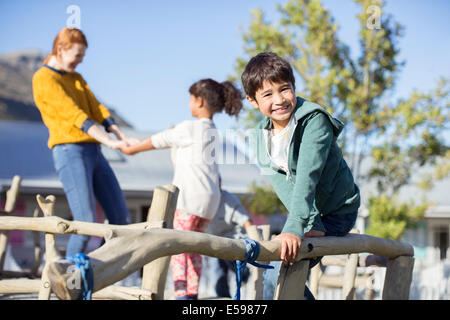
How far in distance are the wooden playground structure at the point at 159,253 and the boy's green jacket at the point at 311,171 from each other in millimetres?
152

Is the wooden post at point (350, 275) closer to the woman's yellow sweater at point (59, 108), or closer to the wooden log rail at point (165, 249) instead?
the wooden log rail at point (165, 249)

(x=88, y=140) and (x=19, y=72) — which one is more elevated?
(x=19, y=72)

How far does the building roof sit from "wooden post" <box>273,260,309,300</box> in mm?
10077

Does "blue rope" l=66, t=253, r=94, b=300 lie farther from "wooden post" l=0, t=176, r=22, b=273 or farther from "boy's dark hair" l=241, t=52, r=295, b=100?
"wooden post" l=0, t=176, r=22, b=273

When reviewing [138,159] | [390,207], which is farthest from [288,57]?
[138,159]

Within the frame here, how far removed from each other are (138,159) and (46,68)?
11930 millimetres

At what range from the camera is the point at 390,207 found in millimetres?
10820

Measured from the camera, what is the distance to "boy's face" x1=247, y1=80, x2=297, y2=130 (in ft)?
7.93

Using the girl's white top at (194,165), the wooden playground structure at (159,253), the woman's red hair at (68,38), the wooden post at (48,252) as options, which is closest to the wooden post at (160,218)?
the wooden playground structure at (159,253)

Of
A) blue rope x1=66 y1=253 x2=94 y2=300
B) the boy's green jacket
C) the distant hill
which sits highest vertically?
the distant hill

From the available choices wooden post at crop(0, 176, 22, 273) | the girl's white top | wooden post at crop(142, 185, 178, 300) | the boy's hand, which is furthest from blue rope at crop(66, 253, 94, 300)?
wooden post at crop(0, 176, 22, 273)

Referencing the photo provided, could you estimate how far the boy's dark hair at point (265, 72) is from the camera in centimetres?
242

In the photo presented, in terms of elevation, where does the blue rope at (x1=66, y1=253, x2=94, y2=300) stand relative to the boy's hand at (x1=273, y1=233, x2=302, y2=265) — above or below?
above
